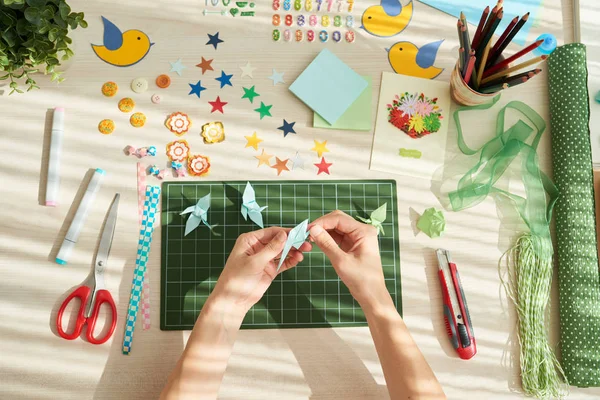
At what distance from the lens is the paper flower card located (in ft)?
3.48

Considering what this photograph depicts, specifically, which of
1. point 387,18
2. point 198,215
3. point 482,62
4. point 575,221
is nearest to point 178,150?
point 198,215

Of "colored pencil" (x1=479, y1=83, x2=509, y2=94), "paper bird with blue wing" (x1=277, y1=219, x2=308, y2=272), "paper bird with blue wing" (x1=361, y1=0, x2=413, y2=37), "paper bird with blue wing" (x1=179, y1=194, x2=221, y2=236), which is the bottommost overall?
"paper bird with blue wing" (x1=277, y1=219, x2=308, y2=272)

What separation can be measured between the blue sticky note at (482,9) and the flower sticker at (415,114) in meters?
0.22

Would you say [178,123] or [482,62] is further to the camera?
[178,123]

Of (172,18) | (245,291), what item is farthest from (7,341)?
(172,18)

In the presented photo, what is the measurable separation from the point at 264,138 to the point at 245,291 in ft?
1.20

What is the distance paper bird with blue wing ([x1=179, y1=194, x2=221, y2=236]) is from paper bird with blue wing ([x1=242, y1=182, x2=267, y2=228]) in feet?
0.28

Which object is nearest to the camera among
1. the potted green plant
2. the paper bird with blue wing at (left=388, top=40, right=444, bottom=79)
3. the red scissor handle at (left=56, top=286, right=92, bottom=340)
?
the potted green plant

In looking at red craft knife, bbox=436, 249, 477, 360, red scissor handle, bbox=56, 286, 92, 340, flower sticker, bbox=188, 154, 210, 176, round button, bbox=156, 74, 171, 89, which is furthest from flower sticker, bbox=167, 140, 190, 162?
red craft knife, bbox=436, 249, 477, 360

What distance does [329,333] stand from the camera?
1006 mm

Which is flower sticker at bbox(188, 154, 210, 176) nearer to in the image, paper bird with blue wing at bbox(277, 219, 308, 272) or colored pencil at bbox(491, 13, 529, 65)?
paper bird with blue wing at bbox(277, 219, 308, 272)

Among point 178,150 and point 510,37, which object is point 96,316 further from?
point 510,37

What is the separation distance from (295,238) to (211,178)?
28 centimetres

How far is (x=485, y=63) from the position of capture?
3.17ft
